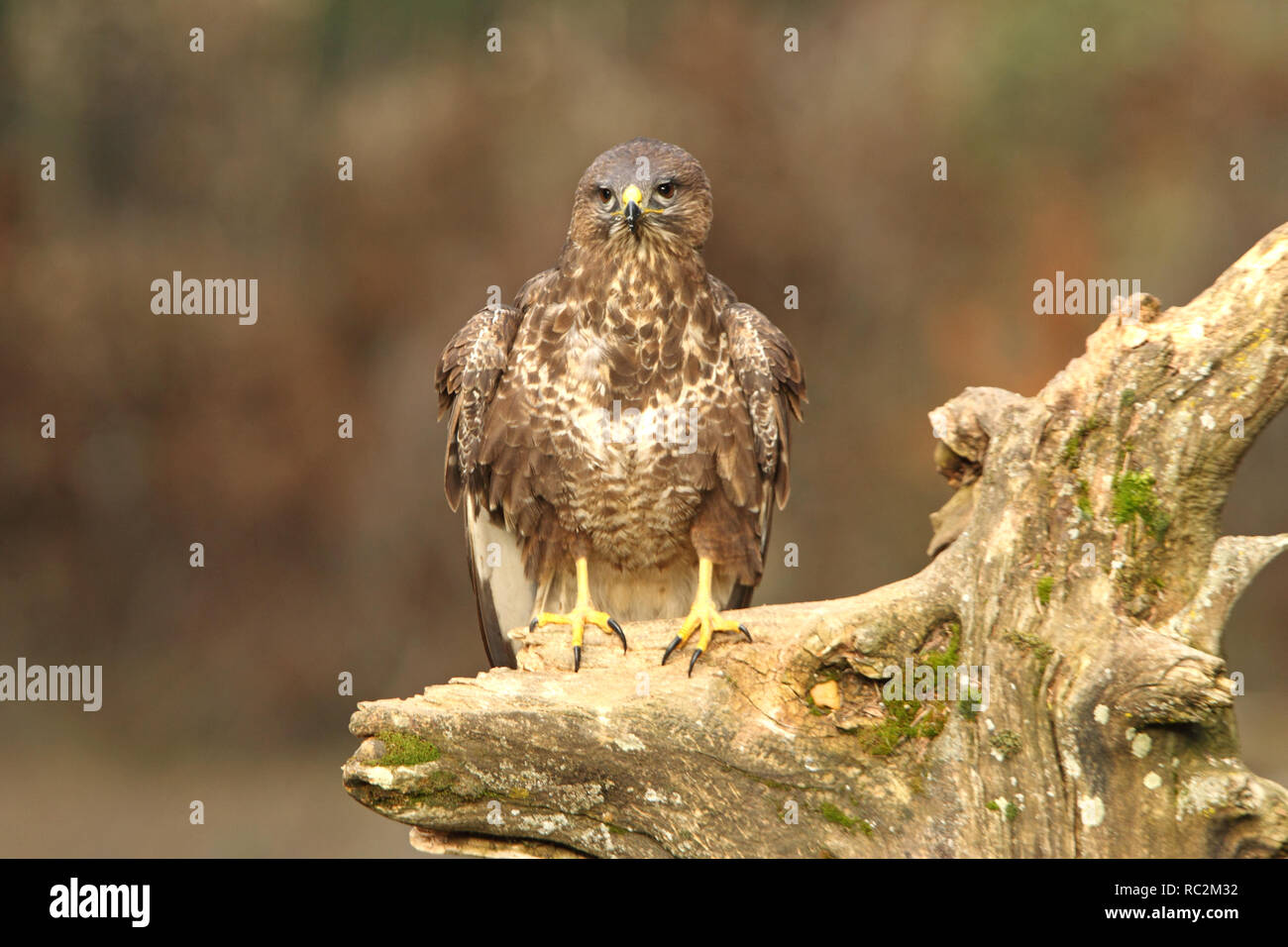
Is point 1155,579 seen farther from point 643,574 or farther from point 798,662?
point 643,574

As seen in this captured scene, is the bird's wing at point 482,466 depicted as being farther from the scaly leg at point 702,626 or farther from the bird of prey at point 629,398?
the scaly leg at point 702,626

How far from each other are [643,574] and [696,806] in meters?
1.37

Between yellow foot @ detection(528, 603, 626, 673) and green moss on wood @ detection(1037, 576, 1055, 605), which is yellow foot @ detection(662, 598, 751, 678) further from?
green moss on wood @ detection(1037, 576, 1055, 605)

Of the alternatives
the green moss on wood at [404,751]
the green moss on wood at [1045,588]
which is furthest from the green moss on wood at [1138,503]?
the green moss on wood at [404,751]

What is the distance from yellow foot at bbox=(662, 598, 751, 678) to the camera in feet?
12.8

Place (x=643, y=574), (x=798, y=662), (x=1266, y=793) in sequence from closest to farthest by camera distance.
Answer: (x=1266, y=793)
(x=798, y=662)
(x=643, y=574)

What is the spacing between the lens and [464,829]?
3.70 metres

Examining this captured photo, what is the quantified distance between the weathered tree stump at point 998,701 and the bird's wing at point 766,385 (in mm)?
955

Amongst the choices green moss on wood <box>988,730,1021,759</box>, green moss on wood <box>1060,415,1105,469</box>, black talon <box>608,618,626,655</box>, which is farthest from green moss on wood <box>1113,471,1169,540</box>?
black talon <box>608,618,626,655</box>

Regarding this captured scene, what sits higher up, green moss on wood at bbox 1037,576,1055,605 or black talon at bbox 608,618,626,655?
green moss on wood at bbox 1037,576,1055,605

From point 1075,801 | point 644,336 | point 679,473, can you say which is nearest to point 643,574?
point 679,473

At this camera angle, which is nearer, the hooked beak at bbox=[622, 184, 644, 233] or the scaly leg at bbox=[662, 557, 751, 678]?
the scaly leg at bbox=[662, 557, 751, 678]

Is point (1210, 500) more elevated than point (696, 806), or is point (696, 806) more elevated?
point (1210, 500)

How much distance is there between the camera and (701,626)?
4.00m
